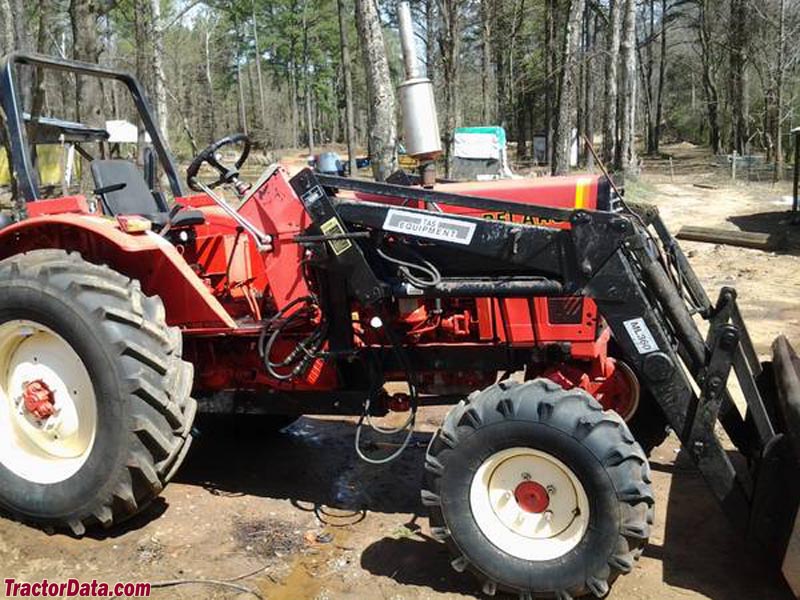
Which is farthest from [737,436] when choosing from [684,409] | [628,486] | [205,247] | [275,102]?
[275,102]

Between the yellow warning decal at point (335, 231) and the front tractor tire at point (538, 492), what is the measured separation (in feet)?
2.85

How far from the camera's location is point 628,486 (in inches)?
116

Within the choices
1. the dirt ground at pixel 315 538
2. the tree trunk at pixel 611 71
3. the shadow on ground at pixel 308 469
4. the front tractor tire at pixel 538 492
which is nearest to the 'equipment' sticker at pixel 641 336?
the front tractor tire at pixel 538 492

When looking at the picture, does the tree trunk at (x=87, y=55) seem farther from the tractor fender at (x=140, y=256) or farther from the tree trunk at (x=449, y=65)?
the tractor fender at (x=140, y=256)

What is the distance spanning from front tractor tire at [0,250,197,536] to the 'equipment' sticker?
6.48ft

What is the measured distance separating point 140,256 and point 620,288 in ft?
7.58

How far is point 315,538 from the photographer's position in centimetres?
377

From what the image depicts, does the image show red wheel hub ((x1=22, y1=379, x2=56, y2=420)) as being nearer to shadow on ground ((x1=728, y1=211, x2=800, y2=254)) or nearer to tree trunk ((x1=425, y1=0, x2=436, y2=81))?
shadow on ground ((x1=728, y1=211, x2=800, y2=254))

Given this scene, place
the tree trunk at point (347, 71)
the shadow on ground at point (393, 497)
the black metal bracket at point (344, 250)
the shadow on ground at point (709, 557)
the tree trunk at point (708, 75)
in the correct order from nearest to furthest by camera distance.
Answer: the shadow on ground at point (709, 557) → the shadow on ground at point (393, 497) → the black metal bracket at point (344, 250) → the tree trunk at point (347, 71) → the tree trunk at point (708, 75)

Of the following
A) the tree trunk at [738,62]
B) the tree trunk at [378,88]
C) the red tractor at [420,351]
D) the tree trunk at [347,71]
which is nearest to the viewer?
the red tractor at [420,351]

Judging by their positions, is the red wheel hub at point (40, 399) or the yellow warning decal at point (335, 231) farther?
the red wheel hub at point (40, 399)

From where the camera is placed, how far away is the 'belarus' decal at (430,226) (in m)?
3.33

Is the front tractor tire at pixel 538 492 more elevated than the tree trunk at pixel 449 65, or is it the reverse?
the tree trunk at pixel 449 65

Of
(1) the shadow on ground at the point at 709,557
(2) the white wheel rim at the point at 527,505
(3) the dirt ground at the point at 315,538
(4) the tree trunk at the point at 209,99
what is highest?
(4) the tree trunk at the point at 209,99
